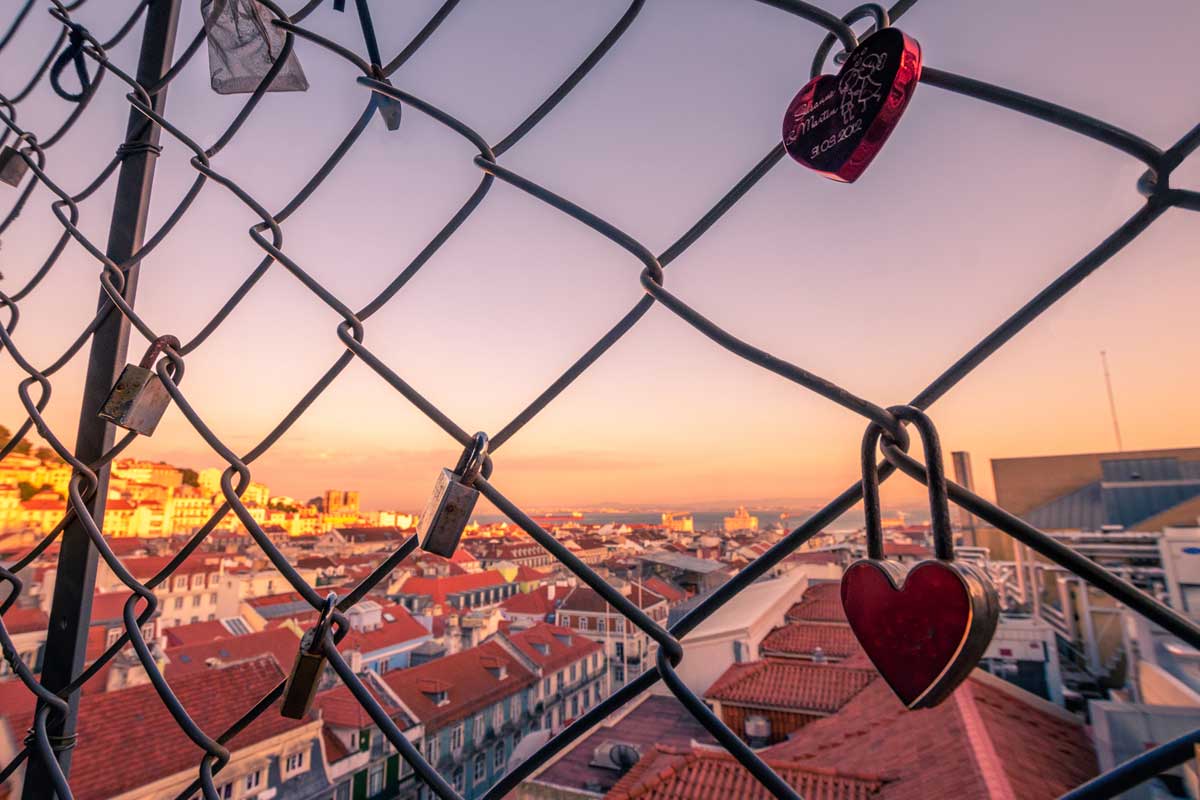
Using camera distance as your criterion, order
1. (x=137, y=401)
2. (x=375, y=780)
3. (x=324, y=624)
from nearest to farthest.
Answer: (x=324, y=624) → (x=137, y=401) → (x=375, y=780)

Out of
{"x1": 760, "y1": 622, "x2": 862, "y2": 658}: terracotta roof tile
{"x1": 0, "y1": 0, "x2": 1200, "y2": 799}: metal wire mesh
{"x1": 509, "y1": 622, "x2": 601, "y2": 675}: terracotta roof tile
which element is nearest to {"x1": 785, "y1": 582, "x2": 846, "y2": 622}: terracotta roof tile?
{"x1": 760, "y1": 622, "x2": 862, "y2": 658}: terracotta roof tile

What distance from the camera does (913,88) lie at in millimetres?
299

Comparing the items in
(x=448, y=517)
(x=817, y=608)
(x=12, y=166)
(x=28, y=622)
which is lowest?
(x=28, y=622)

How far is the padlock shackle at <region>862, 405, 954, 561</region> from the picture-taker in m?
0.23

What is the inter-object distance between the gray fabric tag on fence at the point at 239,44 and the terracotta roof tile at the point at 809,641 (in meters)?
9.12

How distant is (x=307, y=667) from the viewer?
1.49 ft

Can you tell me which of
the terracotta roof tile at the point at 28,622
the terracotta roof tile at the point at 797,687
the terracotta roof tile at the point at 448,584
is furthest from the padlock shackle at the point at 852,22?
the terracotta roof tile at the point at 448,584

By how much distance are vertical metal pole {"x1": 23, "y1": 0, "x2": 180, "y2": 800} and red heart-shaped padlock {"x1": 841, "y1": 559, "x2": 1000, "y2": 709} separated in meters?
0.66

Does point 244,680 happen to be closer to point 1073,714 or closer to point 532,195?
point 1073,714

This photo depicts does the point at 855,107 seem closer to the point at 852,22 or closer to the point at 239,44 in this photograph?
the point at 852,22

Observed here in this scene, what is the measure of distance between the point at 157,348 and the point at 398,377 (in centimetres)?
31

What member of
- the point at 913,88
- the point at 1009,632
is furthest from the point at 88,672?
the point at 1009,632

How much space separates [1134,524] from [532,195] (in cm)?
1288

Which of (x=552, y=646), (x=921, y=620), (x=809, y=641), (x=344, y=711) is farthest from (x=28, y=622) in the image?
(x=552, y=646)
